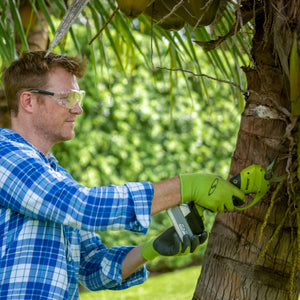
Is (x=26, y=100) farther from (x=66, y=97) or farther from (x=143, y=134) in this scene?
(x=143, y=134)

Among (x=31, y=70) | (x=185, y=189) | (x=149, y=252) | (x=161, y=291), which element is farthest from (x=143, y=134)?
(x=185, y=189)

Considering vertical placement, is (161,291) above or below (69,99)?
below

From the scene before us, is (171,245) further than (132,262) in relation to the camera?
No

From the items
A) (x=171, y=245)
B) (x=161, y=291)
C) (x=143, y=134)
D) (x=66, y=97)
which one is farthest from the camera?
(x=143, y=134)

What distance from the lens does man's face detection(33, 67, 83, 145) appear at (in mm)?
1869

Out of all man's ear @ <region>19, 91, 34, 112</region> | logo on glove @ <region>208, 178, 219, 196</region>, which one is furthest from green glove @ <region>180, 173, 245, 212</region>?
man's ear @ <region>19, 91, 34, 112</region>

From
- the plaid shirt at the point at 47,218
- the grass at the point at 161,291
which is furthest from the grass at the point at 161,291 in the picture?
the plaid shirt at the point at 47,218

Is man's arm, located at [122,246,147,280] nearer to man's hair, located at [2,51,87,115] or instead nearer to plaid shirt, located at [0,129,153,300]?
plaid shirt, located at [0,129,153,300]

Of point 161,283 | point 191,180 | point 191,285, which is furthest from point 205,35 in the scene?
point 161,283

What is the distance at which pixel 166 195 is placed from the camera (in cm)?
155

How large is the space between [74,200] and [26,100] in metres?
0.60

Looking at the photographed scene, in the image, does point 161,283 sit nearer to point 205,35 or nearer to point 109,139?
point 109,139

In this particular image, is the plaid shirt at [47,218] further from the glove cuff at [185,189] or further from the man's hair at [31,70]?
the man's hair at [31,70]

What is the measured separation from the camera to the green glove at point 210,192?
1532 millimetres
